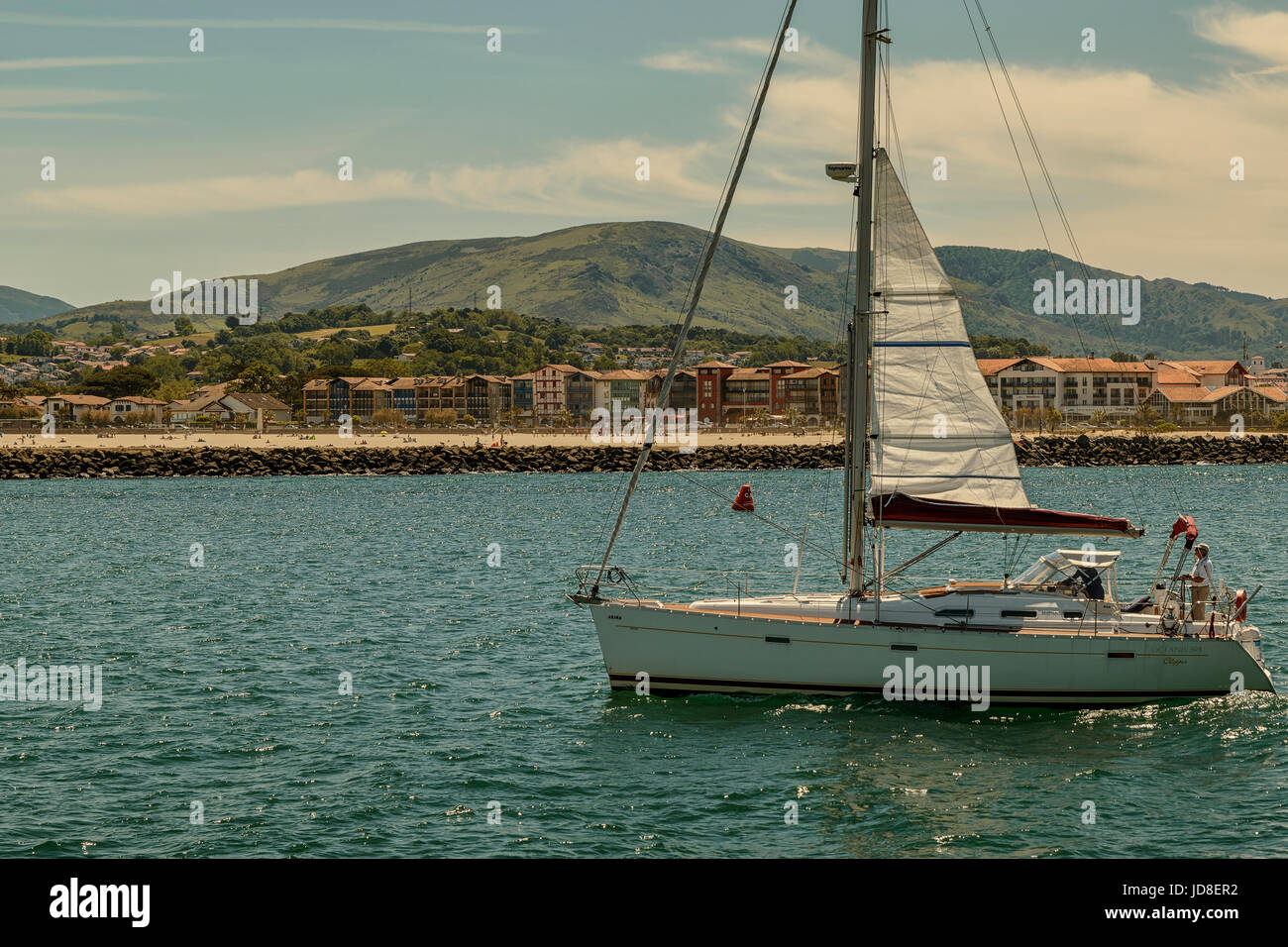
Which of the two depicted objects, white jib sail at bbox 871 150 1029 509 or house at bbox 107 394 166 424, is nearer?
white jib sail at bbox 871 150 1029 509

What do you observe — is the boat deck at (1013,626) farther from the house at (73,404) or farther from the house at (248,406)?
the house at (248,406)

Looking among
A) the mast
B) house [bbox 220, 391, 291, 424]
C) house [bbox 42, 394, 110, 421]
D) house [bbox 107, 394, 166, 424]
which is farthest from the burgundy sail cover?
house [bbox 220, 391, 291, 424]

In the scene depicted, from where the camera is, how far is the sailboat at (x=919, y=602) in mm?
20672

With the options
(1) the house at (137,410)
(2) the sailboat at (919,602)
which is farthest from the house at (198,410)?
(2) the sailboat at (919,602)

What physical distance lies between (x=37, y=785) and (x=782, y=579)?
23758 millimetres

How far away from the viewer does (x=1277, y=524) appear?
59000 millimetres

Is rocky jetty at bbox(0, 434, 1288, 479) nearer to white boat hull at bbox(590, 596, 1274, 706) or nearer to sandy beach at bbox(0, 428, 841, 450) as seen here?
sandy beach at bbox(0, 428, 841, 450)

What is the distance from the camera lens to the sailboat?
67.8ft

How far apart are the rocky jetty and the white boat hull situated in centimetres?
8922

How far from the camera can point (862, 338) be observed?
21.5m

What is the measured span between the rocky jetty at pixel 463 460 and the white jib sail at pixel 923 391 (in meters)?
88.3

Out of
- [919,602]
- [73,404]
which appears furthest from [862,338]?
[73,404]
